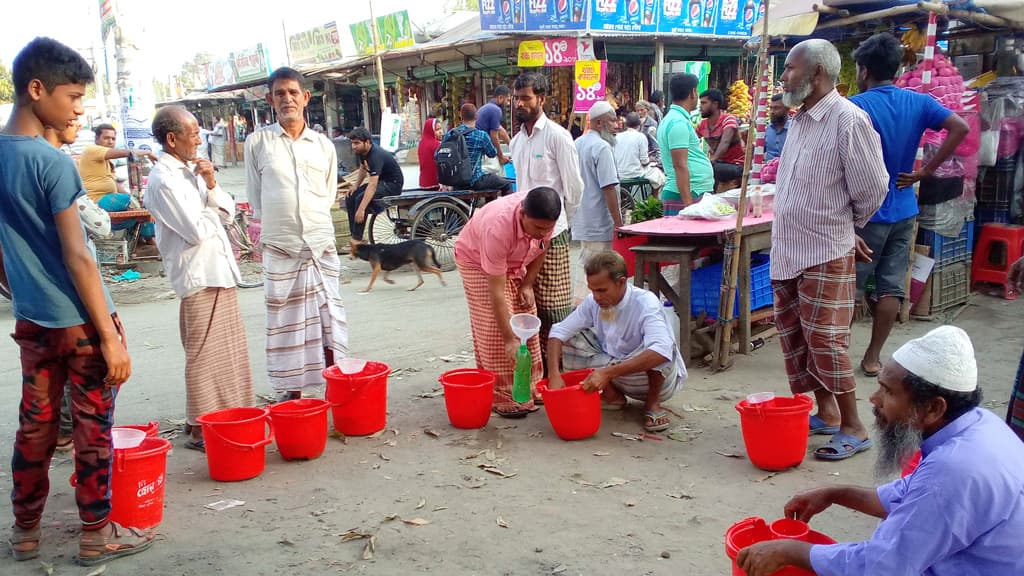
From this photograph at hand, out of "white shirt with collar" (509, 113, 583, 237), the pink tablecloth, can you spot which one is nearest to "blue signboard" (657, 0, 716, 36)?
the pink tablecloth

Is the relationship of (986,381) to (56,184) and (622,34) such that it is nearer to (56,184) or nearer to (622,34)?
(56,184)

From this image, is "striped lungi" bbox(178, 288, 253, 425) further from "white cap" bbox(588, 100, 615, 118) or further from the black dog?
the black dog

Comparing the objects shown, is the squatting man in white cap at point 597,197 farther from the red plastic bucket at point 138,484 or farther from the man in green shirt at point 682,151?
the red plastic bucket at point 138,484

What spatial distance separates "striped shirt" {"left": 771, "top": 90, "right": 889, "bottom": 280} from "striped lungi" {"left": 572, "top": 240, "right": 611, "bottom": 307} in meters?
1.11

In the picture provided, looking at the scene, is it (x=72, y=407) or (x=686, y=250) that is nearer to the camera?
(x=72, y=407)

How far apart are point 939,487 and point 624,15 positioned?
13181 millimetres

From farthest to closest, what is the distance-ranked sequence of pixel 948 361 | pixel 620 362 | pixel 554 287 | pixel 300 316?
1. pixel 554 287
2. pixel 300 316
3. pixel 620 362
4. pixel 948 361

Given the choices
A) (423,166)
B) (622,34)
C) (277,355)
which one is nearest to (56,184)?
(277,355)

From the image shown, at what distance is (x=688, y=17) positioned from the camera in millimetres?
14805

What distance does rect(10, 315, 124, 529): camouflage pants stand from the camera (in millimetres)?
2984

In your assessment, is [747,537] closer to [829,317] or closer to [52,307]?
[829,317]

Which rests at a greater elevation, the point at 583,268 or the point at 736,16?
the point at 736,16

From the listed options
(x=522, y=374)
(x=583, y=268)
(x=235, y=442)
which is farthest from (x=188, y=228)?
(x=583, y=268)

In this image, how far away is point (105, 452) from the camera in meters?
3.05
